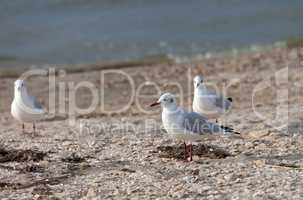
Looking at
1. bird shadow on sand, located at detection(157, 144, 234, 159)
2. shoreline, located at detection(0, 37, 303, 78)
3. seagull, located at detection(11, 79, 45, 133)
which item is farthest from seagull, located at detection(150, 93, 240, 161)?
shoreline, located at detection(0, 37, 303, 78)

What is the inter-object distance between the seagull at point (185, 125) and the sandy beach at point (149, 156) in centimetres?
25

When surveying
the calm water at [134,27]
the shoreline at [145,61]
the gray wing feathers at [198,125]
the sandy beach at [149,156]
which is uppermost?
the calm water at [134,27]

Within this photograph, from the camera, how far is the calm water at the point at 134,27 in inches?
770

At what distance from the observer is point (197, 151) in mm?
8336

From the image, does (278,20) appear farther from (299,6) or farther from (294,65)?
(294,65)

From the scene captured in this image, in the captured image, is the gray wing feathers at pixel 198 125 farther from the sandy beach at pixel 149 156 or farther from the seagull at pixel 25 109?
the seagull at pixel 25 109

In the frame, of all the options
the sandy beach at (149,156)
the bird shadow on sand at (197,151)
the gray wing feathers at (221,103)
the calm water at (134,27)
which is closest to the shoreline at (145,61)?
the calm water at (134,27)

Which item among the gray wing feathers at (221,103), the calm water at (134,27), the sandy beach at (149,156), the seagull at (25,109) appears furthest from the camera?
the calm water at (134,27)

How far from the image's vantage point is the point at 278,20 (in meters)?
22.3

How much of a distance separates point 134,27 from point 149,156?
44.7ft

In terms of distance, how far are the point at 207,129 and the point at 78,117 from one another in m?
3.96

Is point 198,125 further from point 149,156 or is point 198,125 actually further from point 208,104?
point 208,104

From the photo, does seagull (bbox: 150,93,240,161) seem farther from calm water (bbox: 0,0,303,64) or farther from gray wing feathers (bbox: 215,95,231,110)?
calm water (bbox: 0,0,303,64)

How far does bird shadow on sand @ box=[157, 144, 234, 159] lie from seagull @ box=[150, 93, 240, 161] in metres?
0.14
